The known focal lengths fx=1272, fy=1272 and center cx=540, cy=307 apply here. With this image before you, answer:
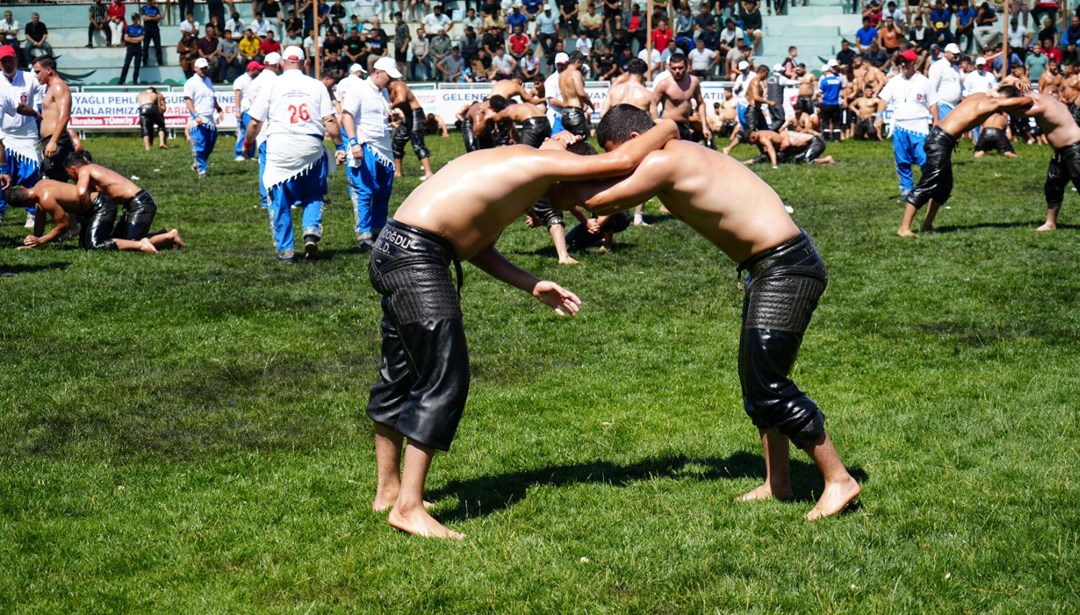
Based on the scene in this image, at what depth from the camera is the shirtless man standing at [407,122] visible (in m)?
17.5

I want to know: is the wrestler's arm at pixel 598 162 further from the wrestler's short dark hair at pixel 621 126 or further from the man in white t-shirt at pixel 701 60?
the man in white t-shirt at pixel 701 60

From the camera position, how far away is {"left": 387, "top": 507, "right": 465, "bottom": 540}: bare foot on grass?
5.39 meters

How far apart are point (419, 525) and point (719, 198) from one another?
6.23 ft

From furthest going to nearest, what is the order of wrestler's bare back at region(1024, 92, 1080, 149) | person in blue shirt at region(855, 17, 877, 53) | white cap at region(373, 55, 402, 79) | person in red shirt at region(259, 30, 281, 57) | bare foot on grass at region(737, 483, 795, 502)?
1. person in blue shirt at region(855, 17, 877, 53)
2. person in red shirt at region(259, 30, 281, 57)
3. white cap at region(373, 55, 402, 79)
4. wrestler's bare back at region(1024, 92, 1080, 149)
5. bare foot on grass at region(737, 483, 795, 502)

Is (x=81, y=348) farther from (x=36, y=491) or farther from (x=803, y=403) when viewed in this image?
(x=803, y=403)

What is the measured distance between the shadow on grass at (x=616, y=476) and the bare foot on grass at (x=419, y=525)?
370mm

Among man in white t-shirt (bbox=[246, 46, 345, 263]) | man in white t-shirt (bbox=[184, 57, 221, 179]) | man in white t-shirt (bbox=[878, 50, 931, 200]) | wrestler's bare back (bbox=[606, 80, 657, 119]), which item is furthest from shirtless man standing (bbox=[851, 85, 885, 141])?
man in white t-shirt (bbox=[246, 46, 345, 263])

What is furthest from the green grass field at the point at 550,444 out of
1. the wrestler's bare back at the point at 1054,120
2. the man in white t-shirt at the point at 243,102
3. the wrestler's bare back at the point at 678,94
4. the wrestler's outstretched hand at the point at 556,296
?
the man in white t-shirt at the point at 243,102

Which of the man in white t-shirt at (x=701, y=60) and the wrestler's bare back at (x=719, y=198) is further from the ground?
the wrestler's bare back at (x=719, y=198)

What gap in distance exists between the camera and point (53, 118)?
1505 cm

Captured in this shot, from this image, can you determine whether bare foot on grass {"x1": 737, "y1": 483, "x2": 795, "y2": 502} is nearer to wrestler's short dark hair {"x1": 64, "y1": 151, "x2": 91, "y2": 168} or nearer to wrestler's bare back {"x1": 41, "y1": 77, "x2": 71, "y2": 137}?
wrestler's short dark hair {"x1": 64, "y1": 151, "x2": 91, "y2": 168}

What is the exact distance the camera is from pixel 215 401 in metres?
7.99

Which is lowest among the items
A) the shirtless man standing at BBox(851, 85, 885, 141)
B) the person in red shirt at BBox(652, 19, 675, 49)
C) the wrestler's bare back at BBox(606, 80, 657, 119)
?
the shirtless man standing at BBox(851, 85, 885, 141)

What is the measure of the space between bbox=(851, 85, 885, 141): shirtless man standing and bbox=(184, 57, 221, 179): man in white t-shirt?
14179mm
